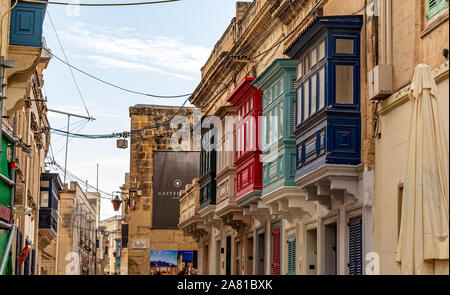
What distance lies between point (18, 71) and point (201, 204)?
12.1m

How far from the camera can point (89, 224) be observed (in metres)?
75.6

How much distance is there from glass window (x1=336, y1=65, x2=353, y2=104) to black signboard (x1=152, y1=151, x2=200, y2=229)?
2642 cm

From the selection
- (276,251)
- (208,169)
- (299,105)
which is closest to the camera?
(299,105)

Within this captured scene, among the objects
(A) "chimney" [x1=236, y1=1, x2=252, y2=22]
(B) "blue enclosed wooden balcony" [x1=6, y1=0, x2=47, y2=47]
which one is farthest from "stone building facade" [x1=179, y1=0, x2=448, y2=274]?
(B) "blue enclosed wooden balcony" [x1=6, y1=0, x2=47, y2=47]

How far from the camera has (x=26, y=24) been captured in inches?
687

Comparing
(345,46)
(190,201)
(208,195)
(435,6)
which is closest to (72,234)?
(190,201)

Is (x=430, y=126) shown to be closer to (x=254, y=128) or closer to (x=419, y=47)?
(x=419, y=47)

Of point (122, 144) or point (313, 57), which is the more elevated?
point (122, 144)

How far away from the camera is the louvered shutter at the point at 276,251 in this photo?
21.3 m

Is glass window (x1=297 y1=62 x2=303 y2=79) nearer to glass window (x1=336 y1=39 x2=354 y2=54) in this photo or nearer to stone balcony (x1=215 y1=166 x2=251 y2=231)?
glass window (x1=336 y1=39 x2=354 y2=54)

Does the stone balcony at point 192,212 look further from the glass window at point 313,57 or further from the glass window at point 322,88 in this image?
the glass window at point 322,88

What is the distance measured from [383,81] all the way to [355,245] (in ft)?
10.2

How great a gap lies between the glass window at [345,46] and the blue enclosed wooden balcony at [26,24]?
555 cm

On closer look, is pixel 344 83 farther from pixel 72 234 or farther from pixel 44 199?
pixel 72 234
